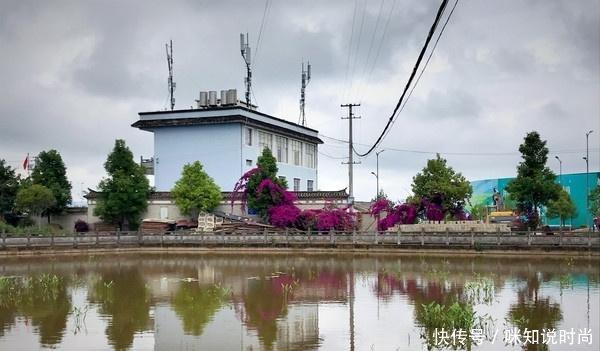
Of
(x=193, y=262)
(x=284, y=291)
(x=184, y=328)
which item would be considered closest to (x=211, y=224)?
(x=193, y=262)

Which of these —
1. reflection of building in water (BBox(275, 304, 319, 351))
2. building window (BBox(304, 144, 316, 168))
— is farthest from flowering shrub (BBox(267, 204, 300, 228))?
reflection of building in water (BBox(275, 304, 319, 351))

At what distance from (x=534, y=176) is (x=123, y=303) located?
30.8 meters

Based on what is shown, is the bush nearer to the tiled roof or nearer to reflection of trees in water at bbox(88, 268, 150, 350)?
the tiled roof

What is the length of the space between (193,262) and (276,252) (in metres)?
7.28

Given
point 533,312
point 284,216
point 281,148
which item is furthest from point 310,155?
point 533,312

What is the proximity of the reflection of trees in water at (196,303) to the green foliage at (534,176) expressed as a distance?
2558 centimetres

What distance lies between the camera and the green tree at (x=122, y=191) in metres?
48.8

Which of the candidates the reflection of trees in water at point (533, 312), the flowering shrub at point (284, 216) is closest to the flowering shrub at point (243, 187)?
the flowering shrub at point (284, 216)

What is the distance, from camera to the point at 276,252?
43031 millimetres

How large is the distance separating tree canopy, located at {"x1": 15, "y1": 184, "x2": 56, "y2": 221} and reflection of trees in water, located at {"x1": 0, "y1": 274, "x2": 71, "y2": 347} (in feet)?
63.3

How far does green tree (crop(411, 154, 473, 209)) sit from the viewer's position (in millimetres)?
45844

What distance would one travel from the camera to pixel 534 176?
142ft

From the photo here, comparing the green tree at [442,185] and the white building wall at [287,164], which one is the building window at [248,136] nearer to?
the white building wall at [287,164]

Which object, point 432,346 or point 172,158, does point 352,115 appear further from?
point 432,346
